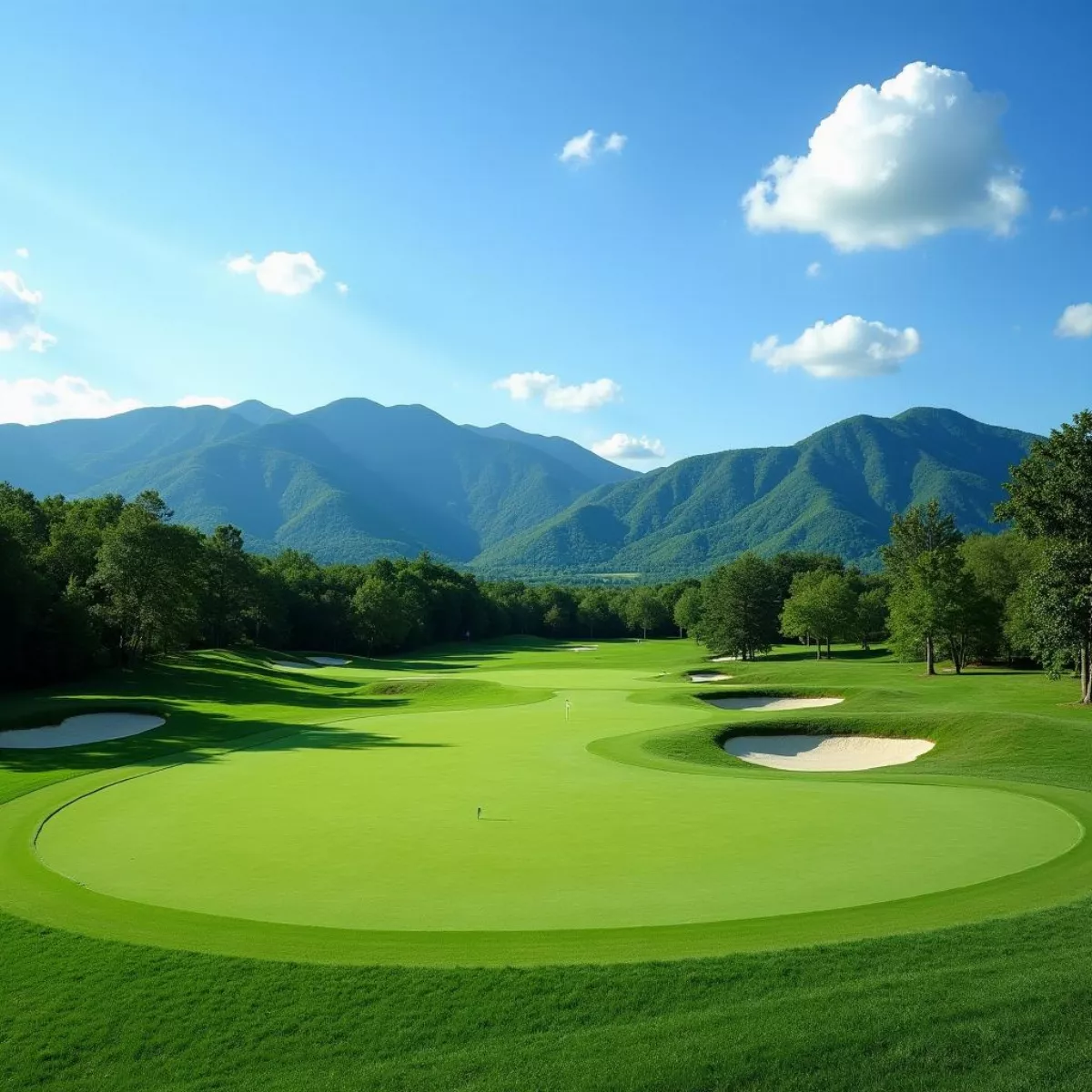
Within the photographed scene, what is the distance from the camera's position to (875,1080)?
6.65 meters

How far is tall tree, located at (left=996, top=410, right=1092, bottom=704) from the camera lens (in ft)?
113

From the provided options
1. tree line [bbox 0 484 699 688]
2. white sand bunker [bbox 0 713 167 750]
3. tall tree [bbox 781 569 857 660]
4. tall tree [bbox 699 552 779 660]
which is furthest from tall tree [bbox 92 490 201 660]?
tall tree [bbox 781 569 857 660]

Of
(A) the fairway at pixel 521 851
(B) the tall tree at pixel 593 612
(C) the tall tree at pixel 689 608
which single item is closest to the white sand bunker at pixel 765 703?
(A) the fairway at pixel 521 851

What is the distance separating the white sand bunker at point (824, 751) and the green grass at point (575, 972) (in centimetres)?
399

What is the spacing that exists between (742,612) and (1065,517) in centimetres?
4074

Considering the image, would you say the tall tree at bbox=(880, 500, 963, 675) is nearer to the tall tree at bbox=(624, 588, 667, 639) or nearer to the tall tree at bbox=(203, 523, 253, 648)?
the tall tree at bbox=(203, 523, 253, 648)

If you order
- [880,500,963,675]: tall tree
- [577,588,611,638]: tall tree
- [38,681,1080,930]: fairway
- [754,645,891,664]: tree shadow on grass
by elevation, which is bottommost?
[754,645,891,664]: tree shadow on grass

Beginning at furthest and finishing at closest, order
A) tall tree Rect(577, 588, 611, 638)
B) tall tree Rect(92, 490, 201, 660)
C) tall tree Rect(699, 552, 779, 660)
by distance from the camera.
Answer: tall tree Rect(577, 588, 611, 638) < tall tree Rect(699, 552, 779, 660) < tall tree Rect(92, 490, 201, 660)

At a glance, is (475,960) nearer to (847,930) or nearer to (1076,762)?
(847,930)

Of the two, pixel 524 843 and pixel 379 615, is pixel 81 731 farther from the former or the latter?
pixel 379 615

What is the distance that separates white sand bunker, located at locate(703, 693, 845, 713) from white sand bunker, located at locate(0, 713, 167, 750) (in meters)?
23.3

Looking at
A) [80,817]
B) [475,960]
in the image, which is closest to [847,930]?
[475,960]

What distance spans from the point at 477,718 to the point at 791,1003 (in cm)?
2567

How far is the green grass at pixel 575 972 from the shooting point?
278 inches
